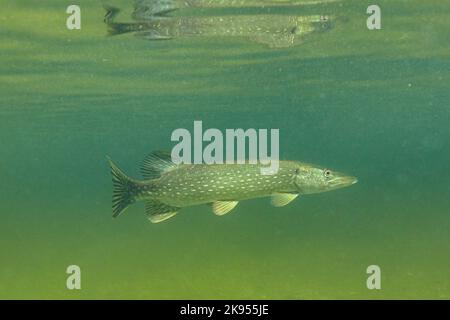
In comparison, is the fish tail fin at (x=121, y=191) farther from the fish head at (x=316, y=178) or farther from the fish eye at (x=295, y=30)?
the fish eye at (x=295, y=30)

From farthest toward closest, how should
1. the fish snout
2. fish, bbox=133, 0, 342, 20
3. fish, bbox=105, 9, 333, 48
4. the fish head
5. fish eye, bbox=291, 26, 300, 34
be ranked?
1. fish eye, bbox=291, 26, 300, 34
2. fish, bbox=105, 9, 333, 48
3. fish, bbox=133, 0, 342, 20
4. the fish head
5. the fish snout

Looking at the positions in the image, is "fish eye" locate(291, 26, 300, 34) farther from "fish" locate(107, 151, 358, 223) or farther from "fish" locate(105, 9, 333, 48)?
"fish" locate(107, 151, 358, 223)

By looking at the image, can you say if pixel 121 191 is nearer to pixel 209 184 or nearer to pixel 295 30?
pixel 209 184

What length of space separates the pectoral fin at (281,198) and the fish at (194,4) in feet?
22.8

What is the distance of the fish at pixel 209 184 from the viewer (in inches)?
355

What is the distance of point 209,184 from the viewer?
29.9 ft

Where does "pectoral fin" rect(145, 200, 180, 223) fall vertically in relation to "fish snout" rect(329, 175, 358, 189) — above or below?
below

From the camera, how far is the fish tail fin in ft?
30.1

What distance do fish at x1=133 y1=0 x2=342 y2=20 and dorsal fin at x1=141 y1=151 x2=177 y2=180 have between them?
623 centimetres

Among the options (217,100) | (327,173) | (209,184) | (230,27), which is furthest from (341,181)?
(217,100)

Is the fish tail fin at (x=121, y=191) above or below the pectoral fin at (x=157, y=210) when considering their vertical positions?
above

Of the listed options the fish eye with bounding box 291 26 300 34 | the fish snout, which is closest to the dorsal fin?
the fish snout

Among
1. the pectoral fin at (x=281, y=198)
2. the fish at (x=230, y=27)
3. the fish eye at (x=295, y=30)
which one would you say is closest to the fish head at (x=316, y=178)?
the pectoral fin at (x=281, y=198)

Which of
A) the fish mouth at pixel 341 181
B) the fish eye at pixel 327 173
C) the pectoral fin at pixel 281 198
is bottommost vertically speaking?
the pectoral fin at pixel 281 198
